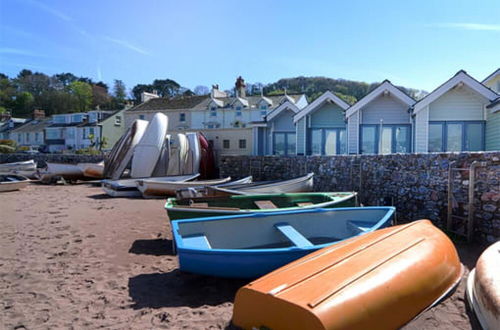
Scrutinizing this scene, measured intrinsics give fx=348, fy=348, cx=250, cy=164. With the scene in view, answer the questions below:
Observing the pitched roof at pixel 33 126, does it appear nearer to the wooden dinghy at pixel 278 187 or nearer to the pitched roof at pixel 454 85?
the wooden dinghy at pixel 278 187

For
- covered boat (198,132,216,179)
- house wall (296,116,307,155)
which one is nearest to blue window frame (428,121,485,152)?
house wall (296,116,307,155)

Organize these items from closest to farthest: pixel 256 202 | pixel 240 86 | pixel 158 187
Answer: pixel 256 202, pixel 158 187, pixel 240 86

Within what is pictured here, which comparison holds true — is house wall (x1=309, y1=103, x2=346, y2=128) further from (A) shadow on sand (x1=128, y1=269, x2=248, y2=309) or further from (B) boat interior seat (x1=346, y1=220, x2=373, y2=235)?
(A) shadow on sand (x1=128, y1=269, x2=248, y2=309)

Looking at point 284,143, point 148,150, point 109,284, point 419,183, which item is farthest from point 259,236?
point 284,143

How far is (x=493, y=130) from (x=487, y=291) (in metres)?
14.1

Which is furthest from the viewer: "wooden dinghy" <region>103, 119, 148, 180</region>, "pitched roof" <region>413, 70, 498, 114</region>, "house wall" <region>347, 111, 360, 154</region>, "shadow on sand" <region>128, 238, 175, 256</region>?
"wooden dinghy" <region>103, 119, 148, 180</region>

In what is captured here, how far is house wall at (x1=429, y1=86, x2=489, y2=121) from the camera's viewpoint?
52.2ft

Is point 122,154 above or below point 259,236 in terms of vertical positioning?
above

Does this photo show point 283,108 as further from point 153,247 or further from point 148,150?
point 153,247

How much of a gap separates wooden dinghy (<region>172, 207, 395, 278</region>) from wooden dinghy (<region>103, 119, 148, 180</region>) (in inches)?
605

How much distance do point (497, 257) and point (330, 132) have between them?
624 inches

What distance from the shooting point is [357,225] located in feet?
21.9

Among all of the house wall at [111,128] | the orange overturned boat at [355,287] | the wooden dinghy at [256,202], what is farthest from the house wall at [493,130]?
the house wall at [111,128]

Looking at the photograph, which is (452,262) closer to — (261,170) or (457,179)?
(457,179)
